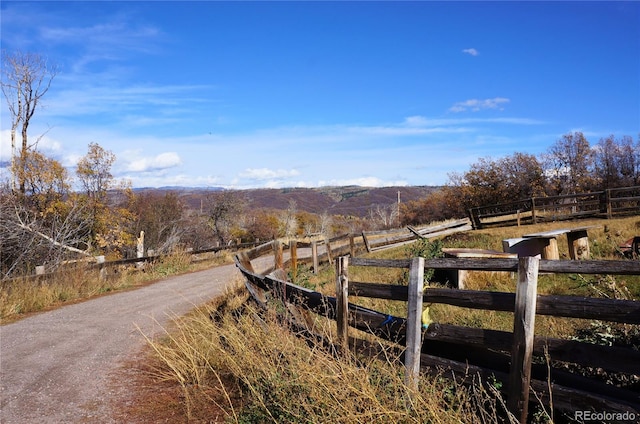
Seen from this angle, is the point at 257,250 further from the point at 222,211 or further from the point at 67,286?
the point at 222,211

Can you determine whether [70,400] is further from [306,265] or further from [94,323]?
[306,265]

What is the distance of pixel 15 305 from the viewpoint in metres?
11.0

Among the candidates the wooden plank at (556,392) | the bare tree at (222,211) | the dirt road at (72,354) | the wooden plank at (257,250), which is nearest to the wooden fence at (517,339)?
the wooden plank at (556,392)

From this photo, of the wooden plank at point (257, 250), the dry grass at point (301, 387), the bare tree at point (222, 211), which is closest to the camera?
the dry grass at point (301, 387)

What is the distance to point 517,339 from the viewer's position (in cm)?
388

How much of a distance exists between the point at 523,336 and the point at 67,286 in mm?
12929

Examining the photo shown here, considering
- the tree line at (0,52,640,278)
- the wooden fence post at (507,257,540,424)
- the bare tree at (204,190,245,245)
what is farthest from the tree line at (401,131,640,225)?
the wooden fence post at (507,257,540,424)

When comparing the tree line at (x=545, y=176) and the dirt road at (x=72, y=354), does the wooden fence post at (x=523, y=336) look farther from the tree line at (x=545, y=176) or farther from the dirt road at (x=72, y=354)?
the tree line at (x=545, y=176)

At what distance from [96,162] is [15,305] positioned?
17.5 metres

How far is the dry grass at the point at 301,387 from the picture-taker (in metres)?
3.66

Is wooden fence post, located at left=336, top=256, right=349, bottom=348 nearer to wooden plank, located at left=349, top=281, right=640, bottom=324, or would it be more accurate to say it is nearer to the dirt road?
wooden plank, located at left=349, top=281, right=640, bottom=324

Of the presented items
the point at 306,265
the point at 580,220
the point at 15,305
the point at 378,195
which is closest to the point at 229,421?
the point at 15,305

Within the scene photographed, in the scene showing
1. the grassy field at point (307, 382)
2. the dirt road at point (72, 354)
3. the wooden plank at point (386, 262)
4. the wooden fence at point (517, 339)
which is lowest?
the dirt road at point (72, 354)

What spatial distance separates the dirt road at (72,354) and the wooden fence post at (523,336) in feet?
13.4
